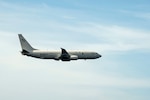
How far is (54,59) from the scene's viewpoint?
197 meters

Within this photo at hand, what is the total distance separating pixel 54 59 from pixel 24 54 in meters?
16.6

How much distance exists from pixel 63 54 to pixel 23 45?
2132 cm

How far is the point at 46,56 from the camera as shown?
196 metres

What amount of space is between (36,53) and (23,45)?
8125 mm

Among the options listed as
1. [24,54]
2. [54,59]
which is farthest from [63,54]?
[24,54]

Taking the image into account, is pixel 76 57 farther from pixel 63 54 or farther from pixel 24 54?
pixel 24 54

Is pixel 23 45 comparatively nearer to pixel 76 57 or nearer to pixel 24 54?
pixel 24 54

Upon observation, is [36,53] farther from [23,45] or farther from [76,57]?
[76,57]

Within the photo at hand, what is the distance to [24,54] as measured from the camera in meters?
189

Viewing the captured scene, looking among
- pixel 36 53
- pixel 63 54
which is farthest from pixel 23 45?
pixel 63 54

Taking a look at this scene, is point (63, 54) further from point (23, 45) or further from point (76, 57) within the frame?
point (23, 45)

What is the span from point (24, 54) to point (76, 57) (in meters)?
27.3

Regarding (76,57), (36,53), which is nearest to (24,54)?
(36,53)

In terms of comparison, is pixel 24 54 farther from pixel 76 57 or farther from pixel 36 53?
pixel 76 57
